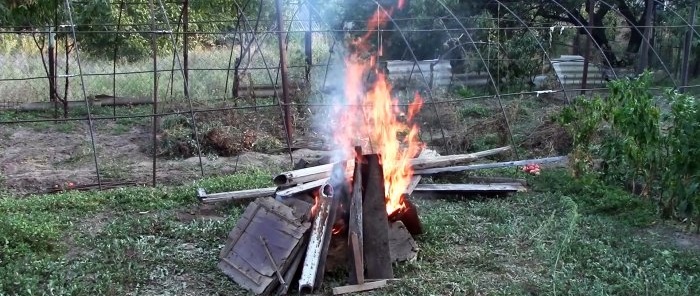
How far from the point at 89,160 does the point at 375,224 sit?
20.2 ft

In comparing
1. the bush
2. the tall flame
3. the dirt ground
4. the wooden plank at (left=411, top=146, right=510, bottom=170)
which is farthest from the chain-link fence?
the bush

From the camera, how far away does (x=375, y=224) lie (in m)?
5.98

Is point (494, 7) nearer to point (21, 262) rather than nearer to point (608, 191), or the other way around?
point (608, 191)

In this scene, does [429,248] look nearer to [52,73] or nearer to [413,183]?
[413,183]

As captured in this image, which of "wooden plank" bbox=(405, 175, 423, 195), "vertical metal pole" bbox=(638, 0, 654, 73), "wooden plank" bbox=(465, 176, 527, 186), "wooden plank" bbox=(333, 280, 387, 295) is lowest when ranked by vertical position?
"wooden plank" bbox=(333, 280, 387, 295)

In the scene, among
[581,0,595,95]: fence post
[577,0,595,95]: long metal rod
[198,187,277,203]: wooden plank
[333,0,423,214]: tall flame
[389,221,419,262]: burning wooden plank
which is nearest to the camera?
[389,221,419,262]: burning wooden plank

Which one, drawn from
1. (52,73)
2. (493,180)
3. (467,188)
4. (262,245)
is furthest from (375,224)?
(52,73)

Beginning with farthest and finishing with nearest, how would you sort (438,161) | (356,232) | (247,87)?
1. (247,87)
2. (438,161)
3. (356,232)

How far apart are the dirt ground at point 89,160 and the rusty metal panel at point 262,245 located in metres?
2.73

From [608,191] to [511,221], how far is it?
1604mm

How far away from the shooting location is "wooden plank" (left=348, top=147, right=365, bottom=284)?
18.4 feet

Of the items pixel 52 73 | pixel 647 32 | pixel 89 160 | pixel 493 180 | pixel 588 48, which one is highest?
pixel 647 32

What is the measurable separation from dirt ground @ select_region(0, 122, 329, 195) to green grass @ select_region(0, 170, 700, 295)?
131 cm

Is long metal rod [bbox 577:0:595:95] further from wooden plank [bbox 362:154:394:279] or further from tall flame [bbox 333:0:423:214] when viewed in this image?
wooden plank [bbox 362:154:394:279]
